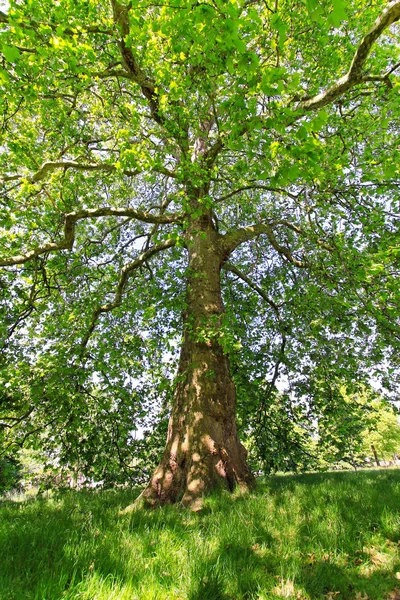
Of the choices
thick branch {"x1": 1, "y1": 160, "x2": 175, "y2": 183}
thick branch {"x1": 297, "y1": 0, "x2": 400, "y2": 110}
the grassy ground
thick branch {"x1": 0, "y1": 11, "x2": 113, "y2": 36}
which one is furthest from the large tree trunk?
thick branch {"x1": 0, "y1": 11, "x2": 113, "y2": 36}

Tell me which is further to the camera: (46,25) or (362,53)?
(46,25)

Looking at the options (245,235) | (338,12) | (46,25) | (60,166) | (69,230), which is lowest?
(338,12)

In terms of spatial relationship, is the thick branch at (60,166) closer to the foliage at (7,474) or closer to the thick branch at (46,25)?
the thick branch at (46,25)

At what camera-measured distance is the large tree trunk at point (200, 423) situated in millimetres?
4648

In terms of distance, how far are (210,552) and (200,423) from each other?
246cm

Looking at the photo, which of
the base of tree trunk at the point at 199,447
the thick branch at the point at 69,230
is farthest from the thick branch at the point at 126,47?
the base of tree trunk at the point at 199,447

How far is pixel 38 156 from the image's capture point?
847 centimetres

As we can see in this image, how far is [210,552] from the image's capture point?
8.59ft

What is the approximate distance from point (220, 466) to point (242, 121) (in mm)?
5020

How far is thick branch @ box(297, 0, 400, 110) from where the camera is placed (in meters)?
3.67

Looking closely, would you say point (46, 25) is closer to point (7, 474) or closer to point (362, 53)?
point (362, 53)

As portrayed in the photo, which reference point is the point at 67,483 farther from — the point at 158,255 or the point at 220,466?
the point at 158,255

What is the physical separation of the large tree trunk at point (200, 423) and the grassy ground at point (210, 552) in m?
0.80

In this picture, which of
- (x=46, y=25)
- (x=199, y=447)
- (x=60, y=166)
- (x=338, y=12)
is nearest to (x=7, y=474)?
(x=199, y=447)
